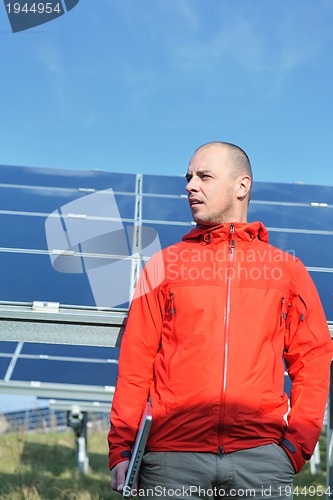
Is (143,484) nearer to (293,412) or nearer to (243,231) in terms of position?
(293,412)

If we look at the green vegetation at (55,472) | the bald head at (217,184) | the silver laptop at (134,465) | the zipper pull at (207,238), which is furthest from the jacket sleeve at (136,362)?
the green vegetation at (55,472)

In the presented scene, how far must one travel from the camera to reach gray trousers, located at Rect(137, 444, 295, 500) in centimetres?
282

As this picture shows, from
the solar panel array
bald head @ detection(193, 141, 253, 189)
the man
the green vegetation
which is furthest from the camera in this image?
the green vegetation

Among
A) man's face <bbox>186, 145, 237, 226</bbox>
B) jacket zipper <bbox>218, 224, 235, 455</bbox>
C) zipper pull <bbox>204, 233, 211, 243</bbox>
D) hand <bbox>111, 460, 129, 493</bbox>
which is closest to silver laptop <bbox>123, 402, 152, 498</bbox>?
hand <bbox>111, 460, 129, 493</bbox>

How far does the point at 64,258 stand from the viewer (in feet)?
16.2

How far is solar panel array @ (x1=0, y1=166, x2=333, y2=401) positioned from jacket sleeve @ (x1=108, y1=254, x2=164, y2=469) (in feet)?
1.89

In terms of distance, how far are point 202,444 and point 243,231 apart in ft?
3.27

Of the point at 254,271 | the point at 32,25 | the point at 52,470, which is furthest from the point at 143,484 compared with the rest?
the point at 52,470

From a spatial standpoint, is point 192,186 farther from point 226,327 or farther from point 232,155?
point 226,327

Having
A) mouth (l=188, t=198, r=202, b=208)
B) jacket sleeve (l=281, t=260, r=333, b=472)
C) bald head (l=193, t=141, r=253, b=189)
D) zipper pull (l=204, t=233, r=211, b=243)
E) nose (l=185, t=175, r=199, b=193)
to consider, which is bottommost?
jacket sleeve (l=281, t=260, r=333, b=472)

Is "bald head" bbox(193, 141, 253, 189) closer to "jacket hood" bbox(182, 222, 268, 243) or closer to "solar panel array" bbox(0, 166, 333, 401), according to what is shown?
"jacket hood" bbox(182, 222, 268, 243)

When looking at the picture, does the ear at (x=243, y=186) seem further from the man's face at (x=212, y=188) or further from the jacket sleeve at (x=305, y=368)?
the jacket sleeve at (x=305, y=368)

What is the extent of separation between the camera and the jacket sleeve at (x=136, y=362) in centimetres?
297

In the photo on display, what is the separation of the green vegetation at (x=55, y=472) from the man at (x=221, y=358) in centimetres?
331
